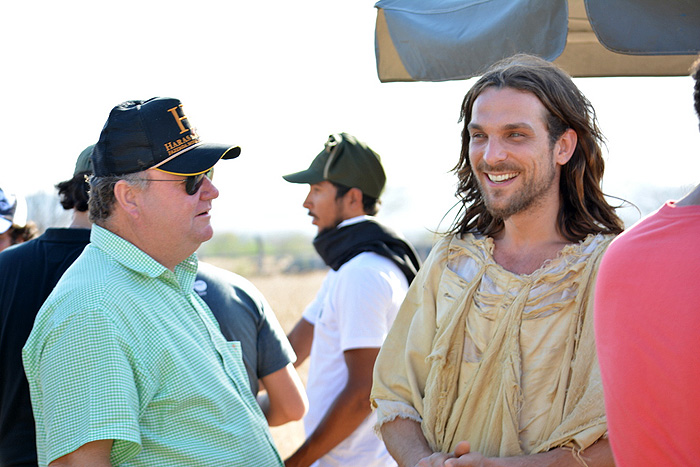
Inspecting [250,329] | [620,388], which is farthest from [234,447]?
[620,388]

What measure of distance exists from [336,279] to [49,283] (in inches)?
53.7

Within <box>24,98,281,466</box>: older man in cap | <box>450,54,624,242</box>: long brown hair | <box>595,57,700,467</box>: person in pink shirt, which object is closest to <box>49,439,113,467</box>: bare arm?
<box>24,98,281,466</box>: older man in cap

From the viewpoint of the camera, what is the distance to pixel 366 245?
366cm

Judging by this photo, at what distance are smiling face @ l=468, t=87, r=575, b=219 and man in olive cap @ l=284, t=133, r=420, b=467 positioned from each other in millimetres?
1199

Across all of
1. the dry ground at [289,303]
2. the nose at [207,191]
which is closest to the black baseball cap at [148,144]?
the nose at [207,191]

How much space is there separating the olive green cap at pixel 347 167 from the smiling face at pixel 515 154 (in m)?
1.64

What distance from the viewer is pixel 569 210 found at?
2.42m

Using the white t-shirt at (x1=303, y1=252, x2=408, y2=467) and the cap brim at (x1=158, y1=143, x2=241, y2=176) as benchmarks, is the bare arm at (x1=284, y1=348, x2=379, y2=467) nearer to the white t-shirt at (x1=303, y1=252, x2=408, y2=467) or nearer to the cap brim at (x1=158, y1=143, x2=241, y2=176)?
the white t-shirt at (x1=303, y1=252, x2=408, y2=467)

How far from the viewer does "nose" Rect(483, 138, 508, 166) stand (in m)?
2.26

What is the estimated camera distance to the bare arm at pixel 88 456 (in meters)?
1.93

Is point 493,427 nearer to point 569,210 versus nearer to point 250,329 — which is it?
point 569,210

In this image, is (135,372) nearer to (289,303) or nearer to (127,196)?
(127,196)

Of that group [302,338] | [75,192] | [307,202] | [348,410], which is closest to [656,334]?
[348,410]

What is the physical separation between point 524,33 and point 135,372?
168cm
